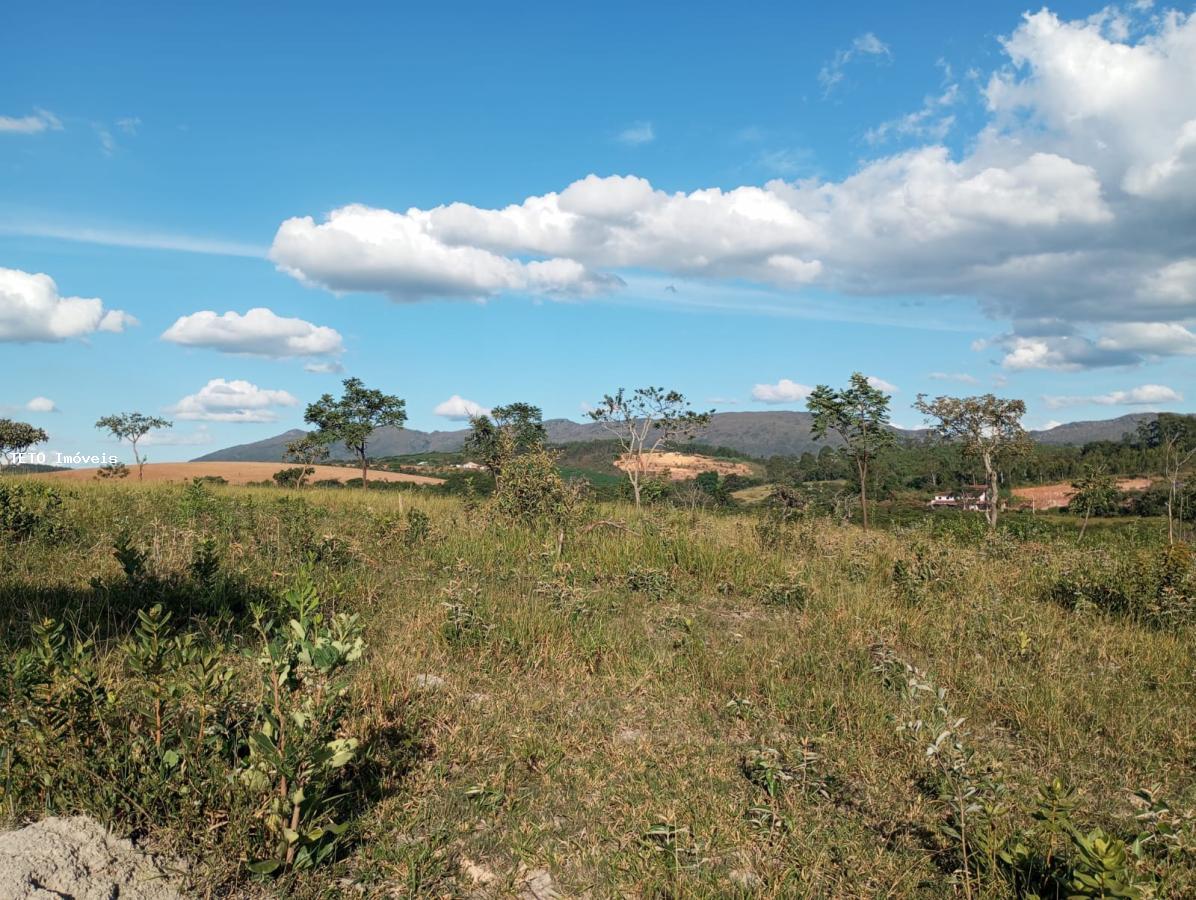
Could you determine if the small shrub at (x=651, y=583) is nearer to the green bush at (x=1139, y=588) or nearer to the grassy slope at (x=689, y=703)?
the grassy slope at (x=689, y=703)

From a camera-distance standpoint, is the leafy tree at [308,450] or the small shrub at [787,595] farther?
the leafy tree at [308,450]

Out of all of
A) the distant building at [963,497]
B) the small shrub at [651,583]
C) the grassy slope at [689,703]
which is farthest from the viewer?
the distant building at [963,497]

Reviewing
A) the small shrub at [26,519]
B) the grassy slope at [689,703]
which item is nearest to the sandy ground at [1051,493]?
the grassy slope at [689,703]

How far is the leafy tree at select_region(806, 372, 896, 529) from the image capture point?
19656mm

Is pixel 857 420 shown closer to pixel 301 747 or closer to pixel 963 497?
pixel 301 747

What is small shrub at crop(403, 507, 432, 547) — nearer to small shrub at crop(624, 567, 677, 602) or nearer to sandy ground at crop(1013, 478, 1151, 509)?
small shrub at crop(624, 567, 677, 602)

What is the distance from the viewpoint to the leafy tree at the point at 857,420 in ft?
64.5

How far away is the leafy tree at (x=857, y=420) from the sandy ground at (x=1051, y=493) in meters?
36.2

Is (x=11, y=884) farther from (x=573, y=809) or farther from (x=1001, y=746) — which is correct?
(x=1001, y=746)

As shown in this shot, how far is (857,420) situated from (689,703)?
1653 cm

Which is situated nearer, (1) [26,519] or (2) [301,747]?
Result: (2) [301,747]

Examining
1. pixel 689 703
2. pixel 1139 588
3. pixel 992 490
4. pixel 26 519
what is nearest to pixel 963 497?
pixel 992 490

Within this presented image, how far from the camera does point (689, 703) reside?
4.85 metres

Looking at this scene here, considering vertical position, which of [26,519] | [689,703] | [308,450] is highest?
[308,450]
